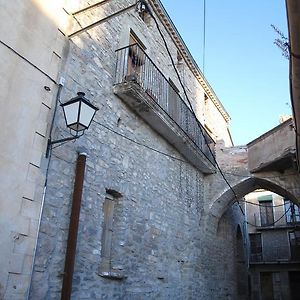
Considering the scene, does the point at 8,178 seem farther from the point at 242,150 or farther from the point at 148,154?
the point at 242,150

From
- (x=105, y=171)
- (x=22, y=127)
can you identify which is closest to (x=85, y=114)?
(x=22, y=127)

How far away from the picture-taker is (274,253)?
932 inches

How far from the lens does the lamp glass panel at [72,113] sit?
4918 millimetres

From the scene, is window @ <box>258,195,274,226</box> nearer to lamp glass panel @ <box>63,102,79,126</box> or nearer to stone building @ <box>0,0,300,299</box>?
stone building @ <box>0,0,300,299</box>

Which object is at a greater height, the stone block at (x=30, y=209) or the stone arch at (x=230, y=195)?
the stone arch at (x=230, y=195)

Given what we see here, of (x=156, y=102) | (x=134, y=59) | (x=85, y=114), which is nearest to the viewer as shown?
(x=85, y=114)

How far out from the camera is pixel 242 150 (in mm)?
12492

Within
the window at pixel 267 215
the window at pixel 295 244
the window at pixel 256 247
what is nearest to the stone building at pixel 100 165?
the window at pixel 295 244

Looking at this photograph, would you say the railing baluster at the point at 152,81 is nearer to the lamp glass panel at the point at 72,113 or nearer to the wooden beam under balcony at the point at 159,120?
the wooden beam under balcony at the point at 159,120

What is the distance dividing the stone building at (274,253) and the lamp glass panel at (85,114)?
18.9 metres

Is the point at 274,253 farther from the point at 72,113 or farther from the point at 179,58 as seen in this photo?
the point at 72,113

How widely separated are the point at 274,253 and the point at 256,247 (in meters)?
1.19

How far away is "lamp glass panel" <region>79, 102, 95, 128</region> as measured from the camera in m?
4.90

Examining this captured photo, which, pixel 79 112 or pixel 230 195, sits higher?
pixel 230 195
